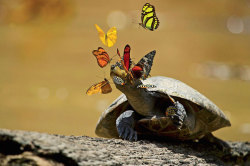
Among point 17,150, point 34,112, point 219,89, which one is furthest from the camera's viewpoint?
point 219,89

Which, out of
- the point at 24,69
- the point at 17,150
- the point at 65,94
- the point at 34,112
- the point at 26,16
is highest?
the point at 26,16

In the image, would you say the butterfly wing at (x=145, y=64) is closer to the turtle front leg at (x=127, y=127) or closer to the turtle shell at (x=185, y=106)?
the turtle shell at (x=185, y=106)

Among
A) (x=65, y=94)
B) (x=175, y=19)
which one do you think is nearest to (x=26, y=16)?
(x=65, y=94)

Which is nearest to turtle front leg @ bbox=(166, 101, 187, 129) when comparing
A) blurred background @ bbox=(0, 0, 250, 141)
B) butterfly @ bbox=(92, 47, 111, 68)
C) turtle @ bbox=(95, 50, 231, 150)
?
turtle @ bbox=(95, 50, 231, 150)

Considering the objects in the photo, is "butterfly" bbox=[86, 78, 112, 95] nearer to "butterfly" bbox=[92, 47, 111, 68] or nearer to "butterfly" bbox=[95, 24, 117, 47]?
"butterfly" bbox=[92, 47, 111, 68]

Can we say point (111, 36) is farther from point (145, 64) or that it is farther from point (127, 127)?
point (127, 127)

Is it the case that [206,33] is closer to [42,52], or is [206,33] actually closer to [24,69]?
[42,52]

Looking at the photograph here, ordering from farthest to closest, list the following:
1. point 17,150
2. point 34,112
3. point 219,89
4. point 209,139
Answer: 1. point 219,89
2. point 34,112
3. point 209,139
4. point 17,150
